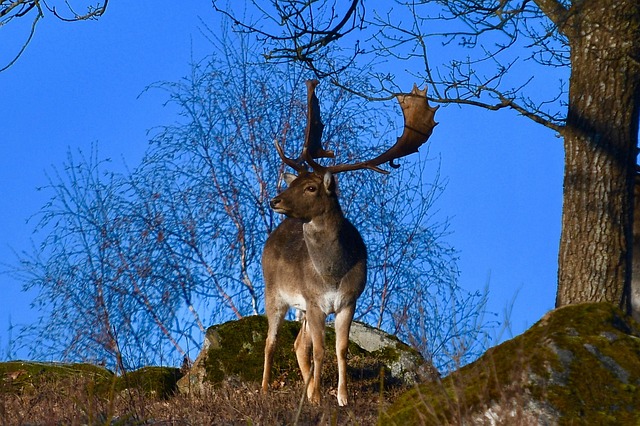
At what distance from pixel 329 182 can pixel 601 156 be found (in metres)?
2.86

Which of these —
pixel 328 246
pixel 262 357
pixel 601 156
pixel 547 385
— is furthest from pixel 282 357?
pixel 547 385

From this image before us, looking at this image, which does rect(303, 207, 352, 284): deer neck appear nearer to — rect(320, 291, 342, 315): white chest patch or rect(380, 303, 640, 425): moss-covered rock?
Result: rect(320, 291, 342, 315): white chest patch

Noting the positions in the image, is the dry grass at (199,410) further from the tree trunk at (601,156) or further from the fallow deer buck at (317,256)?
the tree trunk at (601,156)

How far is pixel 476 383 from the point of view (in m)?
4.14

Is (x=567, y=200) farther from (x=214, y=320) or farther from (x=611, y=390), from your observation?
(x=214, y=320)

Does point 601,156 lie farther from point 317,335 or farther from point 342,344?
point 317,335

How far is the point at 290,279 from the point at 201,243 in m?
5.02

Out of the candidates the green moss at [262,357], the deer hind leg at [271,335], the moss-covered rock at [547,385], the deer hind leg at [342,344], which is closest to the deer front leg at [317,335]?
the deer hind leg at [342,344]

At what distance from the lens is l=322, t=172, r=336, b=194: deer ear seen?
332 inches

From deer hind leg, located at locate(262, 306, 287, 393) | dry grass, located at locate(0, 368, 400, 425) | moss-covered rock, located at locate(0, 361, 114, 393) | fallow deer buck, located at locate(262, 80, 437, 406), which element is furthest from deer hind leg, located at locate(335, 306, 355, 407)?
moss-covered rock, located at locate(0, 361, 114, 393)

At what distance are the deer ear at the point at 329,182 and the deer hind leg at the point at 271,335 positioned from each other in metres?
1.58

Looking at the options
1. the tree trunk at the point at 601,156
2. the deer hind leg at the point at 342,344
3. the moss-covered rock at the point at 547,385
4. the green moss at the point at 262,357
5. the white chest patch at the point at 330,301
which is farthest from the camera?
the green moss at the point at 262,357

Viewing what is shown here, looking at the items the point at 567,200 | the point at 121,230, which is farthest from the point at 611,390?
the point at 121,230

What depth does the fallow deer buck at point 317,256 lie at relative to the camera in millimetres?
8438
